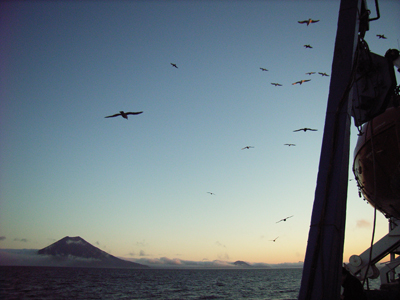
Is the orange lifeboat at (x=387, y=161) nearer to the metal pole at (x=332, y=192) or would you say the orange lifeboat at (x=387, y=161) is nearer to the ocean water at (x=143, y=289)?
the metal pole at (x=332, y=192)

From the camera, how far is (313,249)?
3.26 meters

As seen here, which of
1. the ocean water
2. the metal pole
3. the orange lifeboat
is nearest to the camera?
the metal pole

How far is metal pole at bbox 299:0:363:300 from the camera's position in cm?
313

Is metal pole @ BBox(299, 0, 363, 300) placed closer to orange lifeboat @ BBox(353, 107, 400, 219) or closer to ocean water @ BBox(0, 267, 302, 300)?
orange lifeboat @ BBox(353, 107, 400, 219)

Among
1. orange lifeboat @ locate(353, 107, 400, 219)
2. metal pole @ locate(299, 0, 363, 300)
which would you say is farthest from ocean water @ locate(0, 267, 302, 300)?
metal pole @ locate(299, 0, 363, 300)

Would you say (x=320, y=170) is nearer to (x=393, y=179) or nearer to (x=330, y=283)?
(x=330, y=283)

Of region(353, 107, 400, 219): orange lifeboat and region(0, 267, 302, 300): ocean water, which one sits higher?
region(353, 107, 400, 219): orange lifeboat

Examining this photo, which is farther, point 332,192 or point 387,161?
point 387,161

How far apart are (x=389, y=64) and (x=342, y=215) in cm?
368

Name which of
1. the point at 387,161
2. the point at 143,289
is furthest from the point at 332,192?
the point at 143,289

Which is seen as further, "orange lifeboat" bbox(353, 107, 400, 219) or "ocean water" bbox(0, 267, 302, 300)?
"ocean water" bbox(0, 267, 302, 300)

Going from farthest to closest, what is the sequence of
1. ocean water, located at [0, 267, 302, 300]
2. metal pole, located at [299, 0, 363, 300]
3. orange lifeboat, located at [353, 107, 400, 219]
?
ocean water, located at [0, 267, 302, 300] < orange lifeboat, located at [353, 107, 400, 219] < metal pole, located at [299, 0, 363, 300]

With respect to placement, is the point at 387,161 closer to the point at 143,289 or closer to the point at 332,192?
the point at 332,192

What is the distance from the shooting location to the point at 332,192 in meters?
3.42
